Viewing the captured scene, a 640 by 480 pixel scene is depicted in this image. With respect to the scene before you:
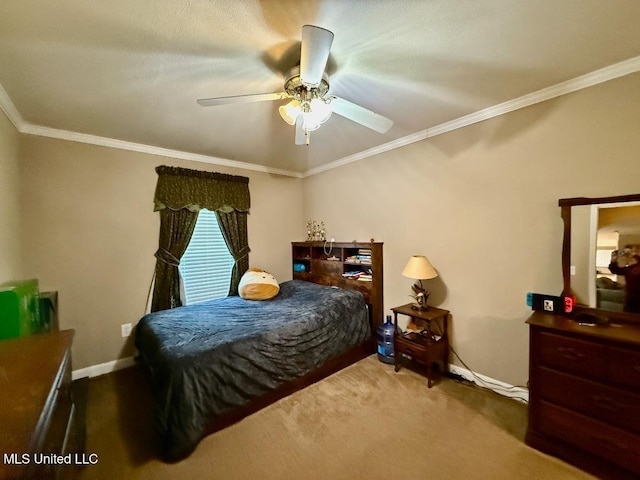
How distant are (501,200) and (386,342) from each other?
1.77m

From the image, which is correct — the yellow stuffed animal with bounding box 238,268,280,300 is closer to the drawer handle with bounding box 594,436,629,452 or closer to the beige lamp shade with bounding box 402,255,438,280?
the beige lamp shade with bounding box 402,255,438,280

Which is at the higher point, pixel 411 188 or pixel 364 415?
pixel 411 188

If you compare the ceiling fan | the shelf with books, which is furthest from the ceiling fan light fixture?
the shelf with books

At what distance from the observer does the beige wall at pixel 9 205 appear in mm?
1922

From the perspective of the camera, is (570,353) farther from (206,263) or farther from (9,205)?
(9,205)

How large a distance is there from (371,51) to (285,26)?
511 mm

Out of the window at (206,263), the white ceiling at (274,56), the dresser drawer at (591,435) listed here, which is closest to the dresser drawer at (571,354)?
the dresser drawer at (591,435)

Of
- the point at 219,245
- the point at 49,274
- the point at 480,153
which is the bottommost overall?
the point at 49,274

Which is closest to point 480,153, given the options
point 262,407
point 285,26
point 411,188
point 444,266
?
point 411,188

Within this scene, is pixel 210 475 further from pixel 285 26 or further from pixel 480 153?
pixel 480 153

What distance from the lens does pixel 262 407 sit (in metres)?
2.13

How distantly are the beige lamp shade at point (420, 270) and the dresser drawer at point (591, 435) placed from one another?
114cm

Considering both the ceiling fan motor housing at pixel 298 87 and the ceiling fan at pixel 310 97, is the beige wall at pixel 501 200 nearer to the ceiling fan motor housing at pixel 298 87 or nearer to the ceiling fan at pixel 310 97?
the ceiling fan at pixel 310 97

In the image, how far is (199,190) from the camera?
3271 mm
